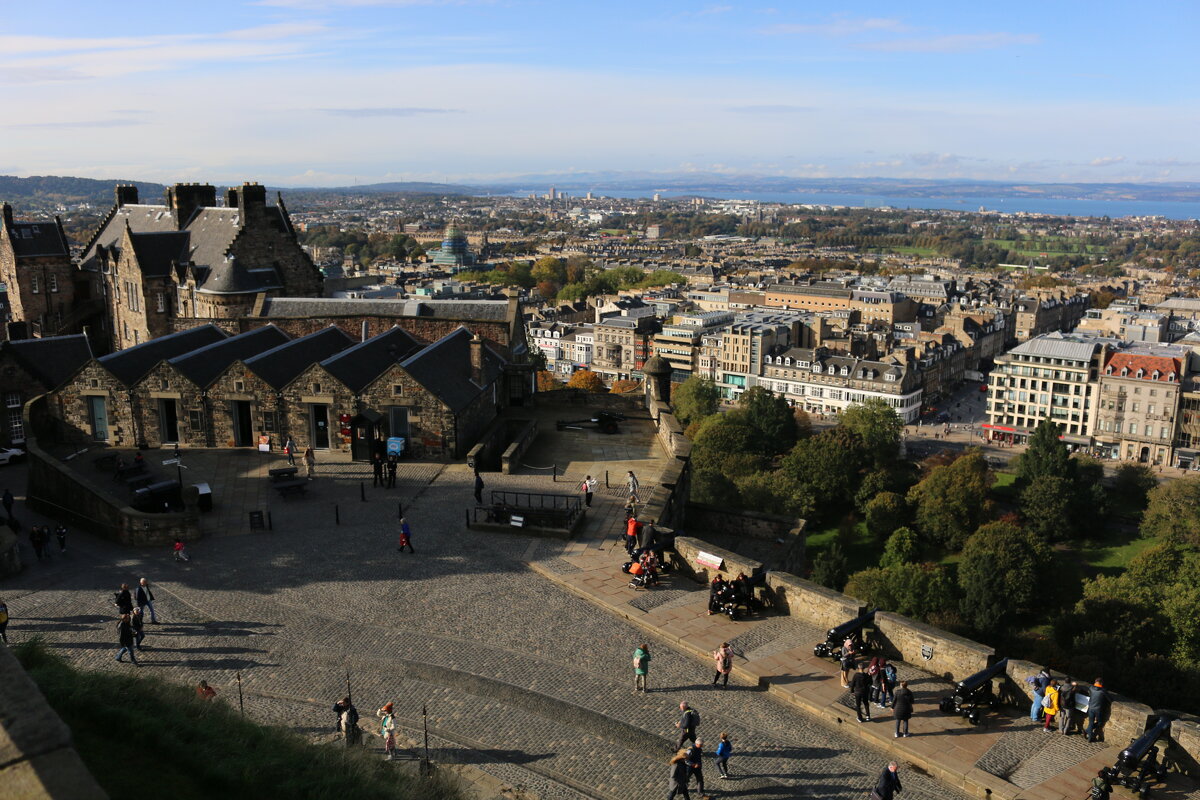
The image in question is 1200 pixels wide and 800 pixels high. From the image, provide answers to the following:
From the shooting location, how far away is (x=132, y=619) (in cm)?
1711

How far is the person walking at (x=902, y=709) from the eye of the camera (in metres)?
14.5

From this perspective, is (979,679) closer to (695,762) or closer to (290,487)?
(695,762)

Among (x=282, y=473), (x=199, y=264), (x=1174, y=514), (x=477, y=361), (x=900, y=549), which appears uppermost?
(x=199, y=264)

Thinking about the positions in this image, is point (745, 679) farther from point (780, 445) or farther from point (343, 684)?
point (780, 445)

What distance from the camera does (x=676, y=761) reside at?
12922mm

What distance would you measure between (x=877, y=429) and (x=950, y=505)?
22.5 meters

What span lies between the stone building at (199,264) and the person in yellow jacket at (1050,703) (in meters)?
35.0

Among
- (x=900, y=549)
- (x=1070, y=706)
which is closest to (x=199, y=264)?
(x=1070, y=706)

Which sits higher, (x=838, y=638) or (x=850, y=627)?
(x=850, y=627)

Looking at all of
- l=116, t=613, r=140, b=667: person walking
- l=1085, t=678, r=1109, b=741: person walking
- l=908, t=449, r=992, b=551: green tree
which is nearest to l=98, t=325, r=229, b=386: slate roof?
l=116, t=613, r=140, b=667: person walking

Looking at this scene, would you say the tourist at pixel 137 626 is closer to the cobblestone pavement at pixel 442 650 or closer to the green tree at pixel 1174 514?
the cobblestone pavement at pixel 442 650

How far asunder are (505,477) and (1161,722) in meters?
16.6

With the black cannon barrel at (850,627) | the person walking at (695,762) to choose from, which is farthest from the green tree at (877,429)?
the person walking at (695,762)

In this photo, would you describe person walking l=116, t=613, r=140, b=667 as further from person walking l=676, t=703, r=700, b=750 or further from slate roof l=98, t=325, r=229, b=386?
slate roof l=98, t=325, r=229, b=386
